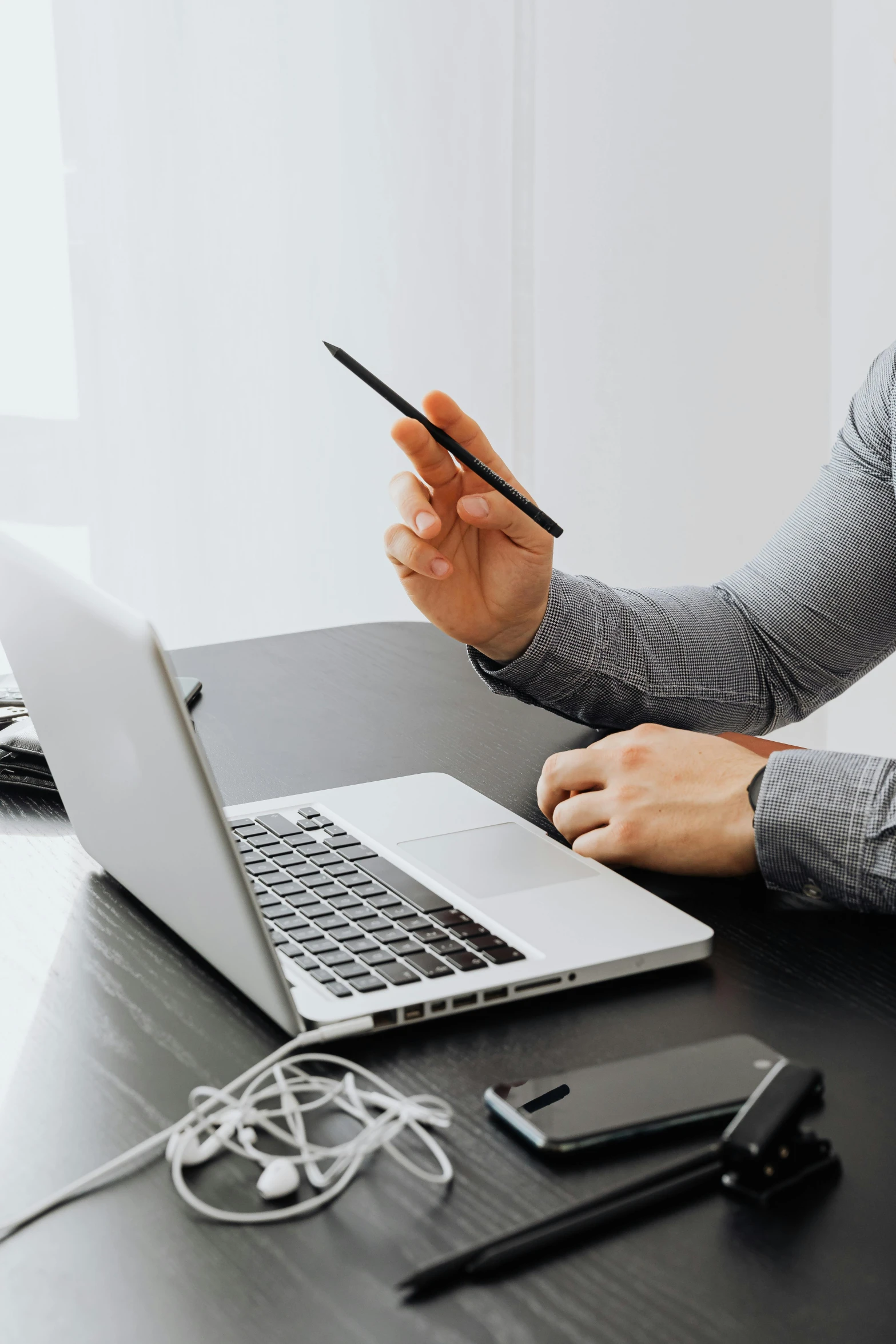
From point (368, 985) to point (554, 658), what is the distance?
0.50 m

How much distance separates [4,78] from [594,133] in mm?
1146

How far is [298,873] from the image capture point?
766mm

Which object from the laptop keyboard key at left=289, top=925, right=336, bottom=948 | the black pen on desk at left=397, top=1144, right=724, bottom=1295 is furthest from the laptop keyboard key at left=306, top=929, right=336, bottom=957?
the black pen on desk at left=397, top=1144, right=724, bottom=1295

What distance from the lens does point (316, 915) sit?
705mm

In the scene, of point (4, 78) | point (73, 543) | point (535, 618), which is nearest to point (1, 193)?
point (4, 78)

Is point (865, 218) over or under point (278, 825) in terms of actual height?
over

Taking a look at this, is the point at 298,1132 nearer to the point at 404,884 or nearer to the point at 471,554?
the point at 404,884

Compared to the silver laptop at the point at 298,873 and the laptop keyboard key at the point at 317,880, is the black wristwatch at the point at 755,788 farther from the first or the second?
the laptop keyboard key at the point at 317,880

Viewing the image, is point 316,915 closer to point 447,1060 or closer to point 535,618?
point 447,1060

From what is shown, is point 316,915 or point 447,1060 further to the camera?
point 316,915

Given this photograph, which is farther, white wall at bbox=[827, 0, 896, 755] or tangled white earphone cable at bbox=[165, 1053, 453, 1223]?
white wall at bbox=[827, 0, 896, 755]

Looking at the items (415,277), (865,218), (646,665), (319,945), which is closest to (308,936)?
(319,945)

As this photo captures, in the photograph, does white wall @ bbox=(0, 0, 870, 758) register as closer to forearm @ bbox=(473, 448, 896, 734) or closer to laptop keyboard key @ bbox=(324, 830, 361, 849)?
forearm @ bbox=(473, 448, 896, 734)

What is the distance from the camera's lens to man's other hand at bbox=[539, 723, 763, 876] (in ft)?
2.59
